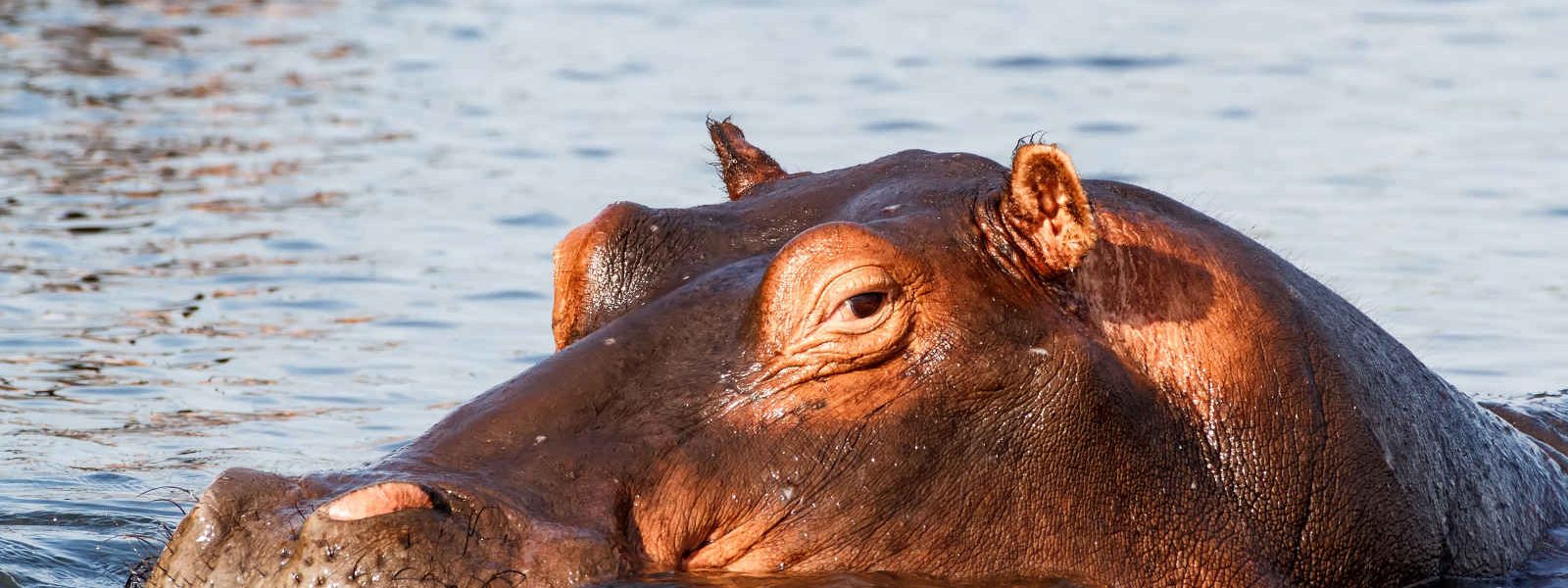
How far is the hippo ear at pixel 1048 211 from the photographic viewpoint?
5.61 meters

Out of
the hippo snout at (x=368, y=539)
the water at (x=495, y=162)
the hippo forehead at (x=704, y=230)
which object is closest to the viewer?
the hippo snout at (x=368, y=539)

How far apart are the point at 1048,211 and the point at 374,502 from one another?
6.34 feet

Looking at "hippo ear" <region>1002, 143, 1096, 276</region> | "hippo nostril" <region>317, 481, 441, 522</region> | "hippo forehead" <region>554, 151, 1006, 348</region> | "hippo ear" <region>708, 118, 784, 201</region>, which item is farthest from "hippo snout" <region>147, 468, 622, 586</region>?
"hippo ear" <region>708, 118, 784, 201</region>

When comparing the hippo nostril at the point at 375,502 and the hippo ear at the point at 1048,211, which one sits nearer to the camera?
the hippo nostril at the point at 375,502

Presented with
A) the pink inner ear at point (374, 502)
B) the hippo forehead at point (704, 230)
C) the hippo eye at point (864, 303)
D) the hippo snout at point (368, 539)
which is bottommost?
the hippo snout at point (368, 539)

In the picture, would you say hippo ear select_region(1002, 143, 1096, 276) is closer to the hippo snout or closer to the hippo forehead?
the hippo forehead

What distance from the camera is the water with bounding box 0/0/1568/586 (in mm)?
10188

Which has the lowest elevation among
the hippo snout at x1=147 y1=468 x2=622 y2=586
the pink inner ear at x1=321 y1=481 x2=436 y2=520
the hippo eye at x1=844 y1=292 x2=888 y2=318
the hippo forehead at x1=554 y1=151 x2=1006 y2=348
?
the hippo snout at x1=147 y1=468 x2=622 y2=586

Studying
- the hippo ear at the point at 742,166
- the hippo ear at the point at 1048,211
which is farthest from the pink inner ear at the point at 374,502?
the hippo ear at the point at 742,166

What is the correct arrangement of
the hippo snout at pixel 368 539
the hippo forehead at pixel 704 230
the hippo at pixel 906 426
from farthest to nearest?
the hippo forehead at pixel 704 230, the hippo at pixel 906 426, the hippo snout at pixel 368 539

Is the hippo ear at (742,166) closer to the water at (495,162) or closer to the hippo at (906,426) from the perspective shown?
the hippo at (906,426)

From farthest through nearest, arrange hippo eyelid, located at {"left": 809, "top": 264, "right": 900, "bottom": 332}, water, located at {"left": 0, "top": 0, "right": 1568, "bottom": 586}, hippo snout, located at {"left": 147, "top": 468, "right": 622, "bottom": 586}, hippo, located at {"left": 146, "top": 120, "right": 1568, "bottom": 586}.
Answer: water, located at {"left": 0, "top": 0, "right": 1568, "bottom": 586} → hippo eyelid, located at {"left": 809, "top": 264, "right": 900, "bottom": 332} → hippo, located at {"left": 146, "top": 120, "right": 1568, "bottom": 586} → hippo snout, located at {"left": 147, "top": 468, "right": 622, "bottom": 586}

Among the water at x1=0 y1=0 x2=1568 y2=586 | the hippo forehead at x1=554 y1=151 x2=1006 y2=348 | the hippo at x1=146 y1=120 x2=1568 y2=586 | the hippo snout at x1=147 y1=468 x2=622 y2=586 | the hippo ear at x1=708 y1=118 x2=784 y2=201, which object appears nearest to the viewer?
the hippo snout at x1=147 y1=468 x2=622 y2=586

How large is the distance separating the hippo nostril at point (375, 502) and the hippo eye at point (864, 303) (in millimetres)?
1214
